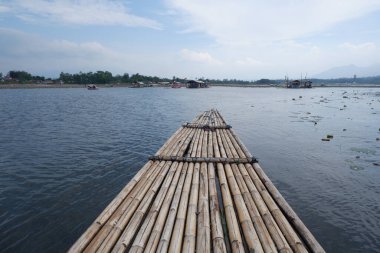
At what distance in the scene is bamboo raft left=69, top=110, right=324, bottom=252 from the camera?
19.6 ft

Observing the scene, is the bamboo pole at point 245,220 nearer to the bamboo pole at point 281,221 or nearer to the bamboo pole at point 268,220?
the bamboo pole at point 268,220

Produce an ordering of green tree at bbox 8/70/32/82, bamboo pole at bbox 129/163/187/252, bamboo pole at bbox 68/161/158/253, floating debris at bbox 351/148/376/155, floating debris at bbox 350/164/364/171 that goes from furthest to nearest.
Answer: green tree at bbox 8/70/32/82 < floating debris at bbox 351/148/376/155 < floating debris at bbox 350/164/364/171 < bamboo pole at bbox 129/163/187/252 < bamboo pole at bbox 68/161/158/253

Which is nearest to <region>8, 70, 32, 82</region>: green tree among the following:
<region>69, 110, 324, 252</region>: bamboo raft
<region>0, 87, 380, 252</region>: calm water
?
<region>0, 87, 380, 252</region>: calm water

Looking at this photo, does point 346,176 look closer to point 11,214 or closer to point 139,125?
point 11,214

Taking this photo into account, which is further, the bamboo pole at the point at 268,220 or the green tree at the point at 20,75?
the green tree at the point at 20,75

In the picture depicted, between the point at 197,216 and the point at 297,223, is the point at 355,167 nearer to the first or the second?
the point at 297,223

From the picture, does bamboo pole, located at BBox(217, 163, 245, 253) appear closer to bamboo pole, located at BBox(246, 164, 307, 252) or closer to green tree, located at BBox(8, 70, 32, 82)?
bamboo pole, located at BBox(246, 164, 307, 252)


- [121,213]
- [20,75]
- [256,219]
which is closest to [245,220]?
[256,219]

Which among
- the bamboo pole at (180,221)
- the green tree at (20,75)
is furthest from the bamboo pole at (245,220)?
the green tree at (20,75)

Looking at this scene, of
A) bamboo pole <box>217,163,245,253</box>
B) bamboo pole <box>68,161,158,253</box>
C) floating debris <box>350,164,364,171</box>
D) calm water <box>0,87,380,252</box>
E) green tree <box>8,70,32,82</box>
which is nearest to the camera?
bamboo pole <box>68,161,158,253</box>

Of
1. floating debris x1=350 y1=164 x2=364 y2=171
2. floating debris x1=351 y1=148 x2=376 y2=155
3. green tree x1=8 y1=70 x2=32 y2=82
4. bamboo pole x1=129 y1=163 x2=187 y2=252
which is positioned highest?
green tree x1=8 y1=70 x2=32 y2=82

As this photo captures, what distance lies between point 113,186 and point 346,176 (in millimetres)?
13792

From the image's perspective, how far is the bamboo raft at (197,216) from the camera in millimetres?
5961

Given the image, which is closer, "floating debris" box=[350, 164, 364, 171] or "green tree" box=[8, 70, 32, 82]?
"floating debris" box=[350, 164, 364, 171]
